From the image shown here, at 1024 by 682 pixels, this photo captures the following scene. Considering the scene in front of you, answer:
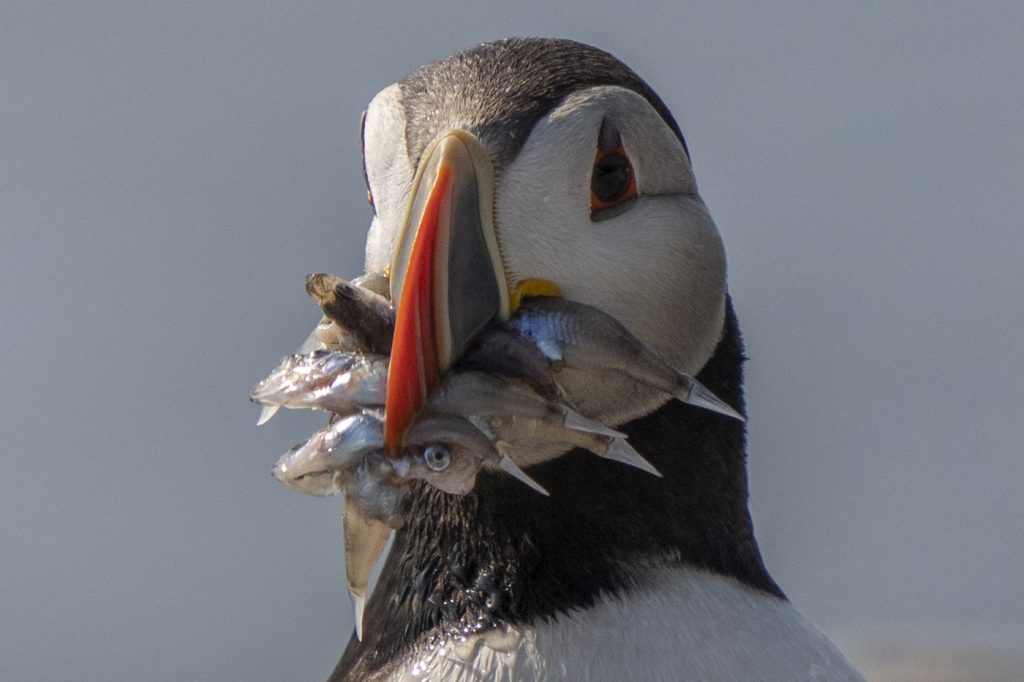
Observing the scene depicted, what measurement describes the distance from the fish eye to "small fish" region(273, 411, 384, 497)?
0.07 m

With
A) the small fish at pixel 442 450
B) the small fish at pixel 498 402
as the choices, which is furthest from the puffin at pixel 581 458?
the small fish at pixel 442 450

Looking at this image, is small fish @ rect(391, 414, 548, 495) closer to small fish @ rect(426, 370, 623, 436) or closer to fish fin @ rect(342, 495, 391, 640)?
small fish @ rect(426, 370, 623, 436)

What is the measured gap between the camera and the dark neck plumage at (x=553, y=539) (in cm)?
325

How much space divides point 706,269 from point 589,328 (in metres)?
0.53

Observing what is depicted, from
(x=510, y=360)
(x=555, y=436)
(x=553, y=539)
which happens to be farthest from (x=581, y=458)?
(x=510, y=360)

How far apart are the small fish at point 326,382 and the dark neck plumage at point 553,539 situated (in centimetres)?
51

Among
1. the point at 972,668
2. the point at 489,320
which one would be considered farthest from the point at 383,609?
the point at 972,668

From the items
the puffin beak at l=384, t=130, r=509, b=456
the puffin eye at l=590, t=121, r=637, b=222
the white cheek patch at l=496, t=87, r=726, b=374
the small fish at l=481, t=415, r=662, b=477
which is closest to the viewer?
the puffin beak at l=384, t=130, r=509, b=456

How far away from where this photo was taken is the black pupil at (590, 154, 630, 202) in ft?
10.6

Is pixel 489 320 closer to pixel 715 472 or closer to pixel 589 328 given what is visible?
pixel 589 328

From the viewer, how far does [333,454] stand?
275 cm

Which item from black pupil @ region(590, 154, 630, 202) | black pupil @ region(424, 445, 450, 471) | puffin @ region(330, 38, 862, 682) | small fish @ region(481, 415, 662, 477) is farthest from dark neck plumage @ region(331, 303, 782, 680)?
black pupil @ region(424, 445, 450, 471)

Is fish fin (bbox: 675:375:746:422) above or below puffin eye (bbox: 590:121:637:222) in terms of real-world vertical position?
below

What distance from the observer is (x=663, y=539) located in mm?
3320
